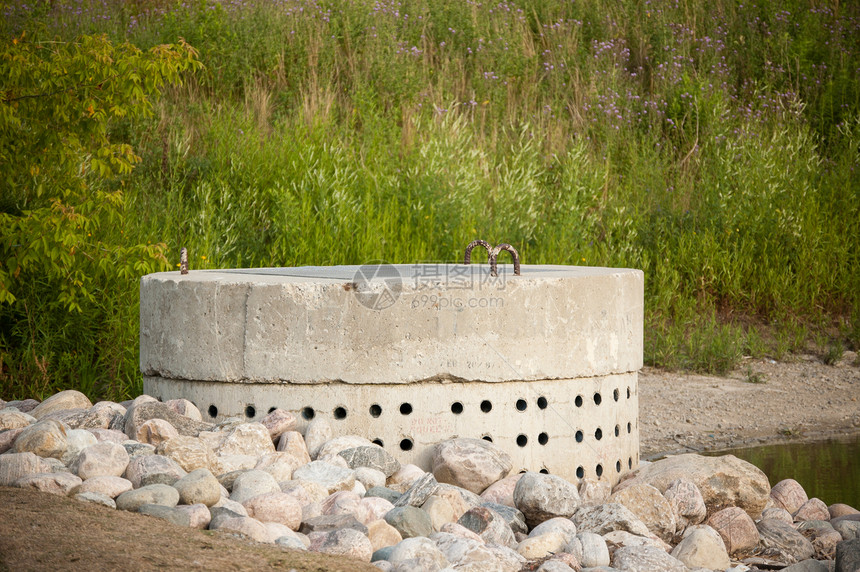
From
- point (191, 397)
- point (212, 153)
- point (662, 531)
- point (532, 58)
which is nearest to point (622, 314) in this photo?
point (662, 531)

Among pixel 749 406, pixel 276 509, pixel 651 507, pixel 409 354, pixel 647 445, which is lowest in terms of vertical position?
pixel 647 445

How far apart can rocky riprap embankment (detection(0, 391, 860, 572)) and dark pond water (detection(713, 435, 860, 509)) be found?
0.82 metres

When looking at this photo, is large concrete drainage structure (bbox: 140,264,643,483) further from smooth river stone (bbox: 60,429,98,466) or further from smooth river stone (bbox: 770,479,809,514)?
smooth river stone (bbox: 770,479,809,514)

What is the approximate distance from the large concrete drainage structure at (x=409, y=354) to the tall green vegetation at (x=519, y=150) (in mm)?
2296

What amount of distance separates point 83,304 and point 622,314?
12.7ft

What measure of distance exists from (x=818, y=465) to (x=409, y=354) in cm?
A: 327

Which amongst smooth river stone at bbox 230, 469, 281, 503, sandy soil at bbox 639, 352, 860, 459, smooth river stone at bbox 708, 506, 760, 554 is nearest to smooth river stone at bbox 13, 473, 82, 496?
smooth river stone at bbox 230, 469, 281, 503

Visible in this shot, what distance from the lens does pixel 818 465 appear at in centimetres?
604

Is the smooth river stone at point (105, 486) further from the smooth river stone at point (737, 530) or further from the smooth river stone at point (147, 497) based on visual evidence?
the smooth river stone at point (737, 530)

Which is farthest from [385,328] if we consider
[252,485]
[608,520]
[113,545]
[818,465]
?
[818,465]

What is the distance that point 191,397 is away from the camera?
4.60 meters

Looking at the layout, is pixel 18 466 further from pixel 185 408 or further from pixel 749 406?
pixel 749 406

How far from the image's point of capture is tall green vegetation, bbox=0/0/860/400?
26.2 ft

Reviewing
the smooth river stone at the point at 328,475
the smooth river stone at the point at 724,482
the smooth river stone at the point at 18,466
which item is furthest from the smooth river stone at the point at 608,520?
the smooth river stone at the point at 18,466
